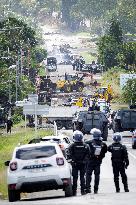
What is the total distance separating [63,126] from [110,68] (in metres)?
96.2

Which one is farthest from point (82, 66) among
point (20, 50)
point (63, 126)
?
point (63, 126)

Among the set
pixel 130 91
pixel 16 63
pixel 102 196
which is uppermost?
pixel 16 63

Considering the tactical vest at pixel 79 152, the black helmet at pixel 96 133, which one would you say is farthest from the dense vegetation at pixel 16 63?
the tactical vest at pixel 79 152

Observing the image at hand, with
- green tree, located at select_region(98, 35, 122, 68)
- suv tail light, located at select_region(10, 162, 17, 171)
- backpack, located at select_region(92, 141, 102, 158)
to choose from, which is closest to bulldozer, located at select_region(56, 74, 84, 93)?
green tree, located at select_region(98, 35, 122, 68)

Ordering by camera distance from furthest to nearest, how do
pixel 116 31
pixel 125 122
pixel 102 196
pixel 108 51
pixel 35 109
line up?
pixel 116 31 < pixel 108 51 < pixel 125 122 < pixel 35 109 < pixel 102 196

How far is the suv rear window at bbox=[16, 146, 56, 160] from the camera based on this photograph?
1190 inches

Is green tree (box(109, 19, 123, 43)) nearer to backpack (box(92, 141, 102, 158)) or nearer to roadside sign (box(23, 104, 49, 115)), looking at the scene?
roadside sign (box(23, 104, 49, 115))

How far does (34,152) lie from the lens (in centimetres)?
3033

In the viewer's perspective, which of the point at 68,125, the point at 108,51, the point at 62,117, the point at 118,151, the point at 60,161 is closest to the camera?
the point at 60,161

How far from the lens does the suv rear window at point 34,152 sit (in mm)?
30234

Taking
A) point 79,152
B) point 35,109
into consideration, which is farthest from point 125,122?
point 79,152

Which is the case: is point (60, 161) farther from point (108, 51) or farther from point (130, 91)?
point (108, 51)

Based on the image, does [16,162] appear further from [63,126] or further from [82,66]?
[82,66]

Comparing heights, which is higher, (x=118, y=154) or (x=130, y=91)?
(x=130, y=91)
